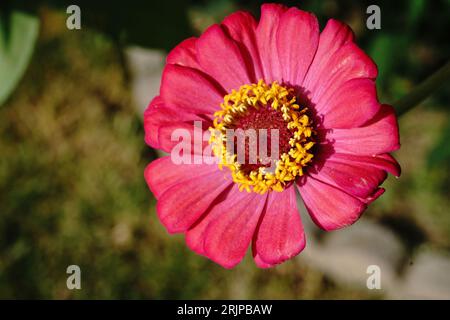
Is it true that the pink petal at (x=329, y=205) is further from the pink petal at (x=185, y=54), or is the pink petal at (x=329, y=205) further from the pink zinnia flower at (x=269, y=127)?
the pink petal at (x=185, y=54)

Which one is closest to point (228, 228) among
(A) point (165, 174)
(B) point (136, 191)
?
(A) point (165, 174)

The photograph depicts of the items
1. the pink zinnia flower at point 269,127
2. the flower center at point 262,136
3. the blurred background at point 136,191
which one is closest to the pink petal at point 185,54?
the pink zinnia flower at point 269,127

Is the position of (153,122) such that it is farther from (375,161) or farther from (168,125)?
(375,161)

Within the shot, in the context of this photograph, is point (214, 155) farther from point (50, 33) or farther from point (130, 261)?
point (50, 33)

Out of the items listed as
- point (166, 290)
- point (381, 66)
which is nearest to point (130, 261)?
point (166, 290)

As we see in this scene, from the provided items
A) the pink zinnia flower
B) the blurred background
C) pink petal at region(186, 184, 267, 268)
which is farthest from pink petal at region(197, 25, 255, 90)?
the blurred background

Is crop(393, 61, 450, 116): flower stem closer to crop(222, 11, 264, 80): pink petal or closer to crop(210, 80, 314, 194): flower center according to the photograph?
crop(210, 80, 314, 194): flower center

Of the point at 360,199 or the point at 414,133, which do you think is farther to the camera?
the point at 414,133
